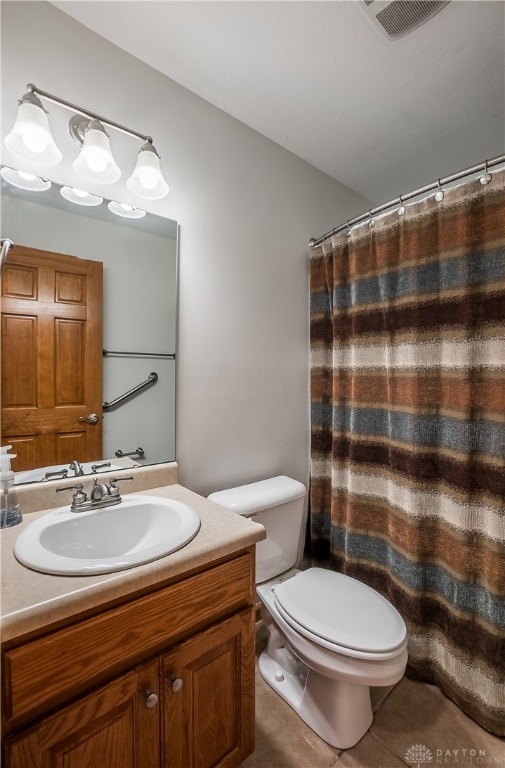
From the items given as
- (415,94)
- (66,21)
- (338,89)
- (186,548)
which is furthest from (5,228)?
(415,94)

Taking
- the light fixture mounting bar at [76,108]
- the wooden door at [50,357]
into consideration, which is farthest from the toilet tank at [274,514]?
the light fixture mounting bar at [76,108]

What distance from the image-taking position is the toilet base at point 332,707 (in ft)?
3.76

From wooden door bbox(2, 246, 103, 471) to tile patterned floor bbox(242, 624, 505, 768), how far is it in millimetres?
1127

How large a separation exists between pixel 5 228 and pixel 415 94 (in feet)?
5.46

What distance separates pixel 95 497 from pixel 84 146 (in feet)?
3.65

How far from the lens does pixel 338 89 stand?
56.2 inches

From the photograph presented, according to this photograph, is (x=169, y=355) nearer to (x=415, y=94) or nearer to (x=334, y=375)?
(x=334, y=375)

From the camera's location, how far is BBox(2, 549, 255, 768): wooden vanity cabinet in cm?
64

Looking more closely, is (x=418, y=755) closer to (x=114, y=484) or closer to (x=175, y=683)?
(x=175, y=683)

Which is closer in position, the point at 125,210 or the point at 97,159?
the point at 97,159

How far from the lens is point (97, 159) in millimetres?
1120

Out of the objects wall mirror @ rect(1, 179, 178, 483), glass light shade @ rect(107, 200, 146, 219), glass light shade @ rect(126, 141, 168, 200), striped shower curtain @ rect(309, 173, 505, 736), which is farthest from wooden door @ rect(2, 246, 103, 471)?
striped shower curtain @ rect(309, 173, 505, 736)

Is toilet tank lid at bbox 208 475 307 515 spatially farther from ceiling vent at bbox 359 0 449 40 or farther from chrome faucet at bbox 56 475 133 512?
ceiling vent at bbox 359 0 449 40

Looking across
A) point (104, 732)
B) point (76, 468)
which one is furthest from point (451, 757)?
point (76, 468)
